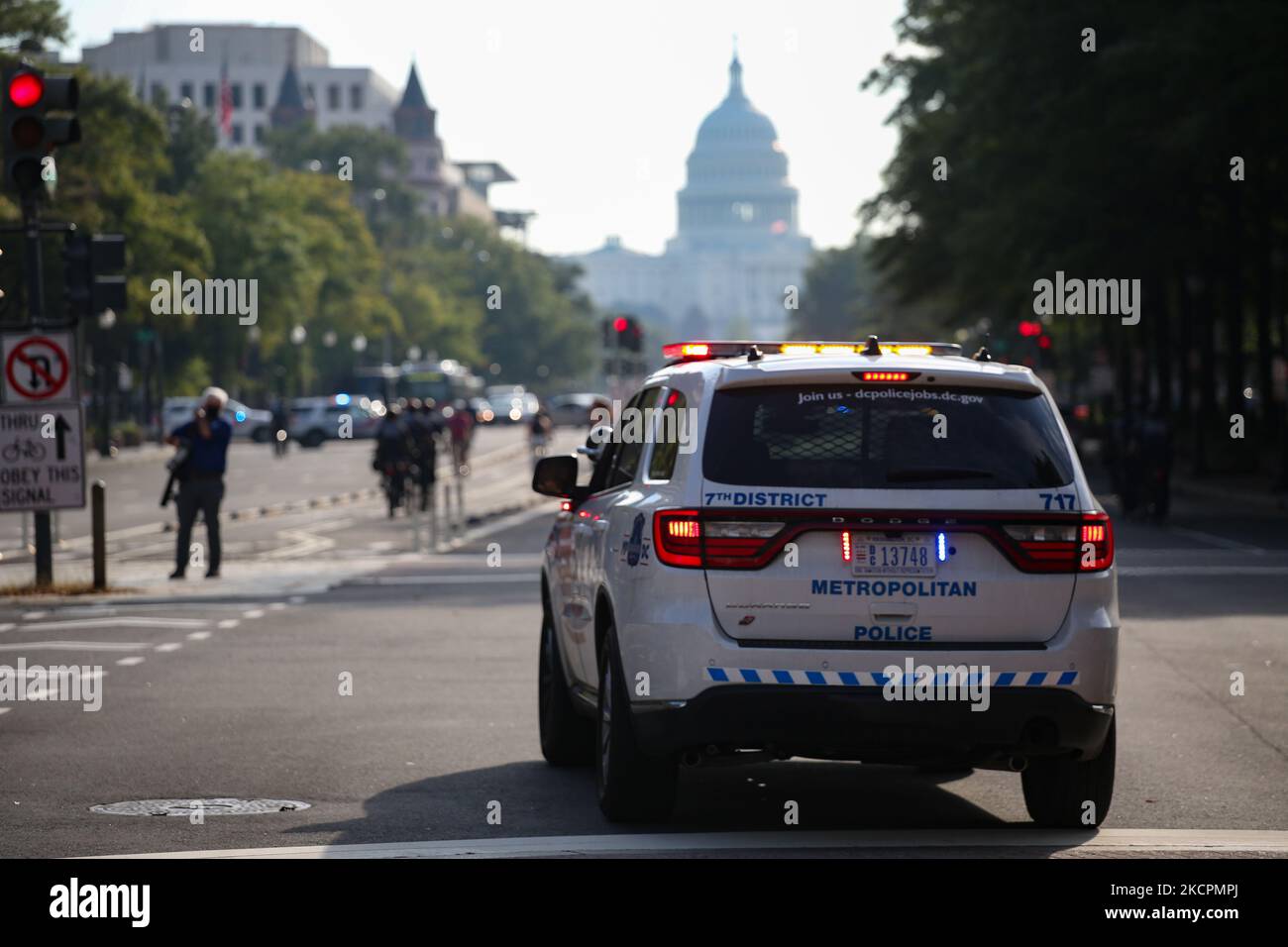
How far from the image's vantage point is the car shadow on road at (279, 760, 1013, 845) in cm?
930

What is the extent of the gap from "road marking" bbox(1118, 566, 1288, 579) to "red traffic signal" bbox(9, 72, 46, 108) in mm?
11075

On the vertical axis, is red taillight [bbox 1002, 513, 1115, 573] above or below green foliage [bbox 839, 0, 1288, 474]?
below

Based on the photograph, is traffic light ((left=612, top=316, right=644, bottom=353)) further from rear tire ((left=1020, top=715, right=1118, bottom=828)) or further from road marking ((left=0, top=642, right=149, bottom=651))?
rear tire ((left=1020, top=715, right=1118, bottom=828))

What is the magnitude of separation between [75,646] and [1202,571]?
11.8 metres

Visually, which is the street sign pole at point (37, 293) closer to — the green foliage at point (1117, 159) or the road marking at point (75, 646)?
the road marking at point (75, 646)

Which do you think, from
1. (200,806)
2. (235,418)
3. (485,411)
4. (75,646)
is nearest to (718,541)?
(200,806)

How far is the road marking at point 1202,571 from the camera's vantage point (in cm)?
2398

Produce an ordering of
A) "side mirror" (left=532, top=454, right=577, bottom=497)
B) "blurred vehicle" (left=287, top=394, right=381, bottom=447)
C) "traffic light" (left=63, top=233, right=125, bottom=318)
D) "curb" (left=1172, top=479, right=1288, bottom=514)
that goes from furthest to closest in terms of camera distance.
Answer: "blurred vehicle" (left=287, top=394, right=381, bottom=447) < "curb" (left=1172, top=479, right=1288, bottom=514) < "traffic light" (left=63, top=233, right=125, bottom=318) < "side mirror" (left=532, top=454, right=577, bottom=497)

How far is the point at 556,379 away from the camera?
171 m

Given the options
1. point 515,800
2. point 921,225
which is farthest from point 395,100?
point 515,800

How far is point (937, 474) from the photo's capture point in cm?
863

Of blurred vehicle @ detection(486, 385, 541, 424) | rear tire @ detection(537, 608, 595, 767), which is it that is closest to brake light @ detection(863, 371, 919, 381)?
rear tire @ detection(537, 608, 595, 767)

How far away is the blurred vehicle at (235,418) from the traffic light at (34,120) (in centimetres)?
5489

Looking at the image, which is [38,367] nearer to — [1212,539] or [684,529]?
[684,529]
